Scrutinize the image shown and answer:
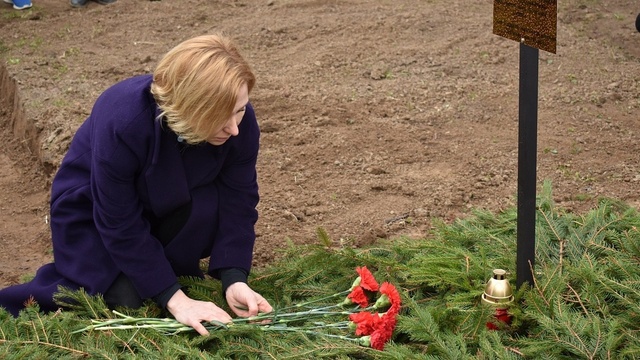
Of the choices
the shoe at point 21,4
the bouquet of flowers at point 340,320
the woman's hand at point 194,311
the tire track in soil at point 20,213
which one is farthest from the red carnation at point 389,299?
the shoe at point 21,4

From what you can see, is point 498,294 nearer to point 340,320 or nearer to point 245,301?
point 340,320

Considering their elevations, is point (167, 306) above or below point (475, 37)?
above

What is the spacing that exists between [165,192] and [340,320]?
2.18 feet

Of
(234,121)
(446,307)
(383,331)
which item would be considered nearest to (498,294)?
(446,307)

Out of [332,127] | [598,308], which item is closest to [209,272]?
[598,308]

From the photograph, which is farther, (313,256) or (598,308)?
(313,256)

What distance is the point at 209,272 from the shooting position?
2994mm

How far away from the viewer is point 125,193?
2.68 meters

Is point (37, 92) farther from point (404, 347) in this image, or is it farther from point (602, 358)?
point (602, 358)

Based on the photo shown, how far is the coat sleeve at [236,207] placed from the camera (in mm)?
2928

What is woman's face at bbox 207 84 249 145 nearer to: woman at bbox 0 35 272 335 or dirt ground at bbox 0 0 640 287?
woman at bbox 0 35 272 335

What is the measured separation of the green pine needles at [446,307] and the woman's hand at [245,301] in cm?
9

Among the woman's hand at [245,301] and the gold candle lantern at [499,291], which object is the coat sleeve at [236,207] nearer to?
the woman's hand at [245,301]

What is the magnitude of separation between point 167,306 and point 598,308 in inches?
50.4
